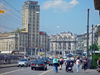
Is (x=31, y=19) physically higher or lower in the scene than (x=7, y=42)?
higher

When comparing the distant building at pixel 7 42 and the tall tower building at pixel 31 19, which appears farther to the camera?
the tall tower building at pixel 31 19

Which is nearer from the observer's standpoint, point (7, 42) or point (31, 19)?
point (7, 42)

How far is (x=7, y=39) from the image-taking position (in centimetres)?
15200

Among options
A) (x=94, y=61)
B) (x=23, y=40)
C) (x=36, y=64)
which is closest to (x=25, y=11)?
(x=23, y=40)

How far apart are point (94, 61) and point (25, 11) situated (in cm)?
11429

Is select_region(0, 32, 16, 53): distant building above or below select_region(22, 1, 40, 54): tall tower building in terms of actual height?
below

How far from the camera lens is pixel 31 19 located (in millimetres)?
156000

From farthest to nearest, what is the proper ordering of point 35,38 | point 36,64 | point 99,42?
point 35,38
point 99,42
point 36,64

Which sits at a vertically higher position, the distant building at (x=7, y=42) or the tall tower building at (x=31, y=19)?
the tall tower building at (x=31, y=19)

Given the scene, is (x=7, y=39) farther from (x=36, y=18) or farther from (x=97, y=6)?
(x=97, y=6)

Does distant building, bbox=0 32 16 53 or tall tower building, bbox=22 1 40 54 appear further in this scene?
tall tower building, bbox=22 1 40 54

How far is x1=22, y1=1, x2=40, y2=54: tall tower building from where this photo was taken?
6068 inches

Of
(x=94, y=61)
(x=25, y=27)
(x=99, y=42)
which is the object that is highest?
(x=25, y=27)

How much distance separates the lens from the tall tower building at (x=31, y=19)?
506ft
